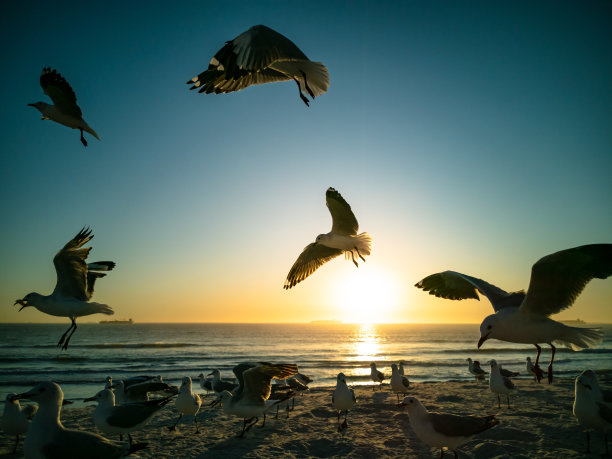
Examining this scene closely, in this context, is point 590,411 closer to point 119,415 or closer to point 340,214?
point 340,214

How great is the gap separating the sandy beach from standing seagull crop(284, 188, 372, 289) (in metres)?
3.15

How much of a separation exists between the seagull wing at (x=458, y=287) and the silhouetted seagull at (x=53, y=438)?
4.86m

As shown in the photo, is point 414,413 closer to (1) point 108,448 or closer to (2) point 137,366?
(1) point 108,448

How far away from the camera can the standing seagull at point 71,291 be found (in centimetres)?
724

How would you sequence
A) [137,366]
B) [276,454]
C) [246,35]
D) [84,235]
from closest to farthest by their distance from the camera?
[246,35] < [276,454] < [84,235] < [137,366]

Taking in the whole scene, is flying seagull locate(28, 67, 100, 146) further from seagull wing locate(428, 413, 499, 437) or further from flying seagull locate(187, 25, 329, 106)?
seagull wing locate(428, 413, 499, 437)

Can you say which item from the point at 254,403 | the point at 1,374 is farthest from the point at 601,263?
the point at 1,374

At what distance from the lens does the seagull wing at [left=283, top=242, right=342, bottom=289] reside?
359 inches

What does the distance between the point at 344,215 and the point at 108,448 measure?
5587 millimetres

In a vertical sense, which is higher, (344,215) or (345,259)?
(344,215)

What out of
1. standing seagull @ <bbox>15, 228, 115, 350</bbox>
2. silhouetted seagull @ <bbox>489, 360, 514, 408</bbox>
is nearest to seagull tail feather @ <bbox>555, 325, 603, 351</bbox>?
silhouetted seagull @ <bbox>489, 360, 514, 408</bbox>

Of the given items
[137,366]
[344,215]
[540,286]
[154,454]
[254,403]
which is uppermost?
[344,215]

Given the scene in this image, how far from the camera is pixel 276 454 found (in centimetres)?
621

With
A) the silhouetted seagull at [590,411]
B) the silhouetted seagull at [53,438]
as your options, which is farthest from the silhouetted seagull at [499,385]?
the silhouetted seagull at [53,438]
